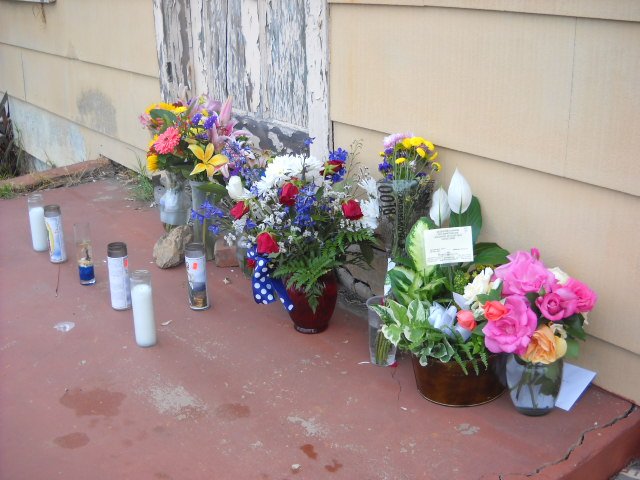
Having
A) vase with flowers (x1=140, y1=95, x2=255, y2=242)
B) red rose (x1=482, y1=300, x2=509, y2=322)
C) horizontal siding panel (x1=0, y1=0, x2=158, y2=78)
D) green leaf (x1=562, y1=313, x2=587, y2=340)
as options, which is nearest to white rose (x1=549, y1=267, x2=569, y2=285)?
green leaf (x1=562, y1=313, x2=587, y2=340)

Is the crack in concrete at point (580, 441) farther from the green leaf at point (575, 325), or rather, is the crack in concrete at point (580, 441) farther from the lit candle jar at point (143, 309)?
the lit candle jar at point (143, 309)

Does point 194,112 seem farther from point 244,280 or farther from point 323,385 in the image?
point 323,385

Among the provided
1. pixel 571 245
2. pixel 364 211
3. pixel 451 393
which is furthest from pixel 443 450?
pixel 364 211

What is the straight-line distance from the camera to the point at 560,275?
2.49 metres

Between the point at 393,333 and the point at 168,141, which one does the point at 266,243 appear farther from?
the point at 168,141

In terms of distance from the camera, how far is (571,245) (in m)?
2.61

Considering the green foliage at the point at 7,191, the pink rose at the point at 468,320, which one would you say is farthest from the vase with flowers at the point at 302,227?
the green foliage at the point at 7,191

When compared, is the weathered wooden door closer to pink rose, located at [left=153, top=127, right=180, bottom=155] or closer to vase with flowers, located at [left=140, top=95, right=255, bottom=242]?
vase with flowers, located at [left=140, top=95, right=255, bottom=242]

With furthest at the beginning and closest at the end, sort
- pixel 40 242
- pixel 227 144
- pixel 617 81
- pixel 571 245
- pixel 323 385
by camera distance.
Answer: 1. pixel 40 242
2. pixel 227 144
3. pixel 323 385
4. pixel 571 245
5. pixel 617 81

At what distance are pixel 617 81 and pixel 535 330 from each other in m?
0.80

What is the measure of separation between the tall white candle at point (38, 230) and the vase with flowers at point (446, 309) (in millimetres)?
2202

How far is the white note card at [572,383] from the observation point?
8.56 feet

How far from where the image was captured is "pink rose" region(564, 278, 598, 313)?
2414 millimetres

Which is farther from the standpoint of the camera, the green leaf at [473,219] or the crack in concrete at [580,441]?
the green leaf at [473,219]
